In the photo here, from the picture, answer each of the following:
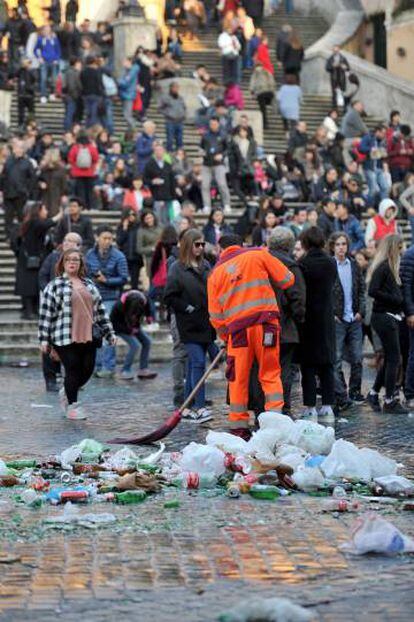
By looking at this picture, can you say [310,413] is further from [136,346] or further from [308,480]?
[136,346]

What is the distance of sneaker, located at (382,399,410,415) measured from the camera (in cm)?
1642

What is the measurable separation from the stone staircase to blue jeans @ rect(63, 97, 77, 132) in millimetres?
323

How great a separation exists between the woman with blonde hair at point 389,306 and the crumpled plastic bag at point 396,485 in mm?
4975

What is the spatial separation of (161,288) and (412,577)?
479 inches

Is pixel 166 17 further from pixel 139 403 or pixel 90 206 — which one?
pixel 139 403

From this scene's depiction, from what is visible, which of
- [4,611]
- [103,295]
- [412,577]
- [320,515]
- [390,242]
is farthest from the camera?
[103,295]

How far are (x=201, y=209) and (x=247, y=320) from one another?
1560 centimetres

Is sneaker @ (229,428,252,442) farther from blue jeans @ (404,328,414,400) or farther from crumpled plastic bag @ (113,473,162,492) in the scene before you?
blue jeans @ (404,328,414,400)

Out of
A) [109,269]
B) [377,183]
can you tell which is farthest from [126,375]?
[377,183]

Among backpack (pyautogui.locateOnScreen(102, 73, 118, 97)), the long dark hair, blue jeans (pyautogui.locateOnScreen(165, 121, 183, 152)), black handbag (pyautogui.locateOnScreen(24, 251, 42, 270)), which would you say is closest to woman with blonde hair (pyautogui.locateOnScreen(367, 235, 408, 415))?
black handbag (pyautogui.locateOnScreen(24, 251, 42, 270))

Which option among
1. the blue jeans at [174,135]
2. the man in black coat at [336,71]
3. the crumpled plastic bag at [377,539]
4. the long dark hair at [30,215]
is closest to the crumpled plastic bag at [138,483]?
the crumpled plastic bag at [377,539]

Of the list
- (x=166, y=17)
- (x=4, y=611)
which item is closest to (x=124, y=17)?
(x=166, y=17)

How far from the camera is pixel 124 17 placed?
126 feet

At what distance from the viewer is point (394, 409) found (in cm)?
1645
